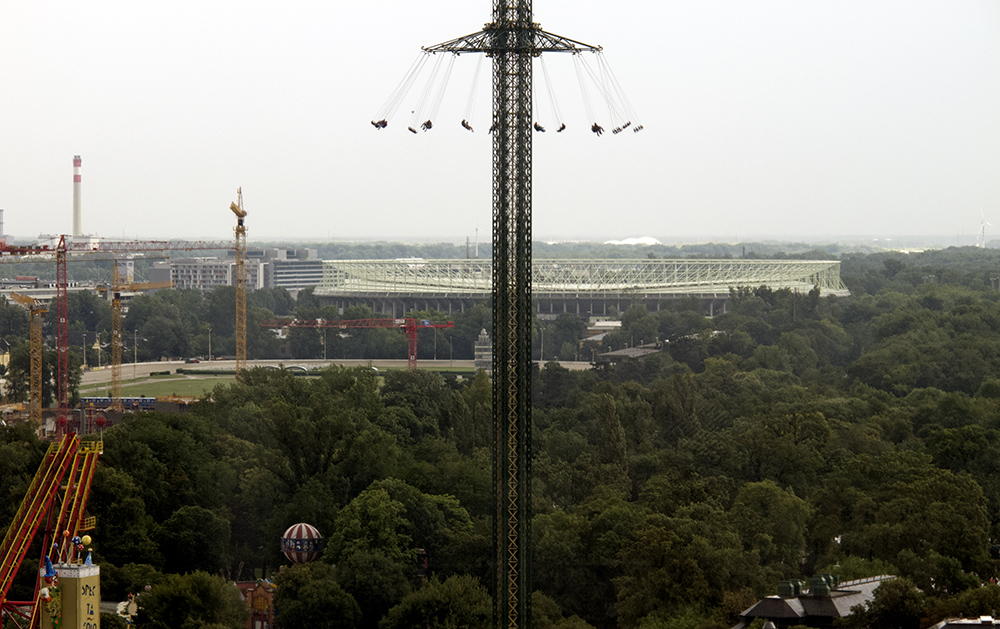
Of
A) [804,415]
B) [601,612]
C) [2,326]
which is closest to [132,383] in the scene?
[2,326]

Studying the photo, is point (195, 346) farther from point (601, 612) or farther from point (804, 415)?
point (601, 612)

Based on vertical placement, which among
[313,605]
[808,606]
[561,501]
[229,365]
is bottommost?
[229,365]

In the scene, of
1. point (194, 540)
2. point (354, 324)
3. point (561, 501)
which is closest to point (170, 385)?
point (354, 324)

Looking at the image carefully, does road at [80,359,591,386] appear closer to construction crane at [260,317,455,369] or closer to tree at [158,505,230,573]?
construction crane at [260,317,455,369]

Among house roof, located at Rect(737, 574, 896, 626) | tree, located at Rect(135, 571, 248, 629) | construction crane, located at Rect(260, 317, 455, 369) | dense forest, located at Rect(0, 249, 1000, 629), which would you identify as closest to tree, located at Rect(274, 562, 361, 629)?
dense forest, located at Rect(0, 249, 1000, 629)

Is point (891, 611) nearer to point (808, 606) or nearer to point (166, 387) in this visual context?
point (808, 606)
